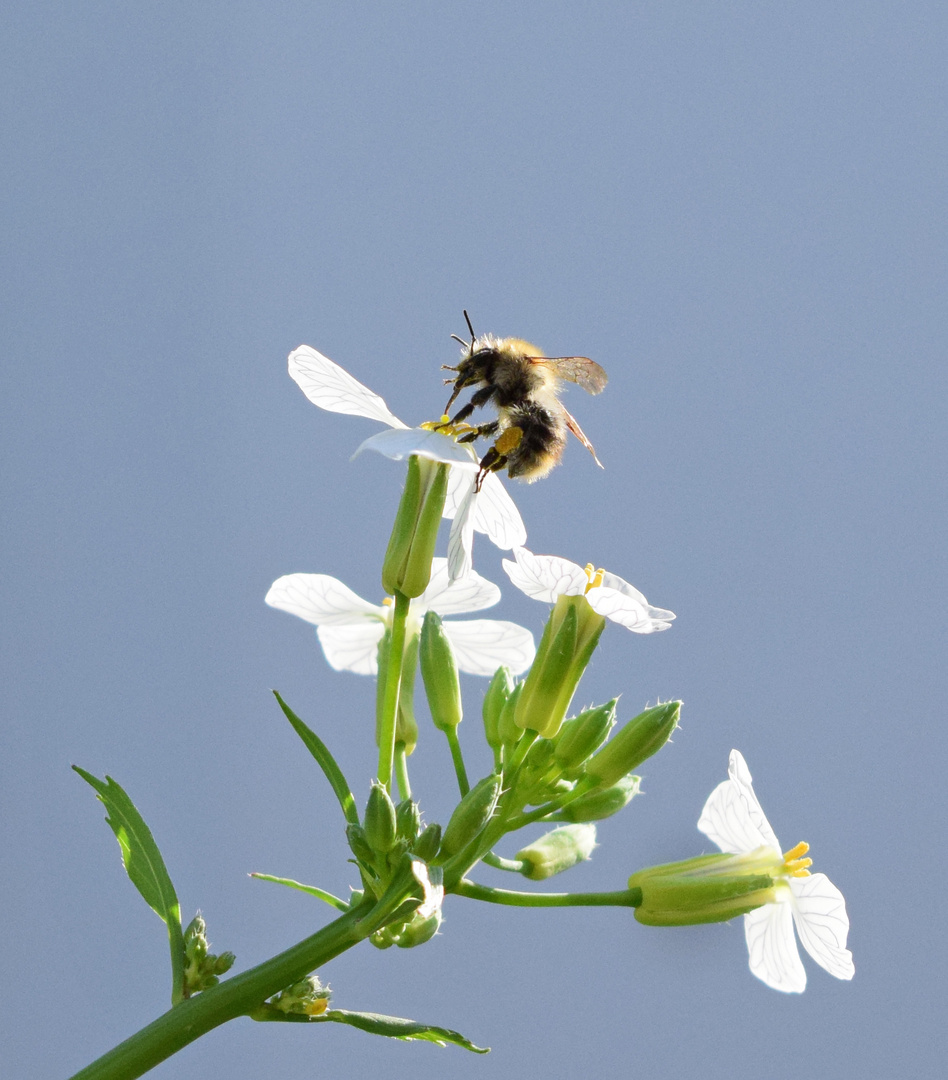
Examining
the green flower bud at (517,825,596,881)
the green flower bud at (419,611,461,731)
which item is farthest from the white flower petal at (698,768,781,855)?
the green flower bud at (419,611,461,731)

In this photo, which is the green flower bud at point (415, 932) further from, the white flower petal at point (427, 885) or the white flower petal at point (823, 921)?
the white flower petal at point (823, 921)

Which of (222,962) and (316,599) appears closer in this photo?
(222,962)

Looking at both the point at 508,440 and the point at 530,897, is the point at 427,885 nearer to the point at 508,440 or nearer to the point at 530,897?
the point at 530,897

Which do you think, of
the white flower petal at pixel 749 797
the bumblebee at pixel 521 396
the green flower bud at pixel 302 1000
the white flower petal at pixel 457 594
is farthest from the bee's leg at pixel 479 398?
the green flower bud at pixel 302 1000

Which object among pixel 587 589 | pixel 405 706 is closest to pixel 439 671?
pixel 405 706

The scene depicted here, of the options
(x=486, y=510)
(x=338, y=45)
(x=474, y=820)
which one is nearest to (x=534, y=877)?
(x=474, y=820)

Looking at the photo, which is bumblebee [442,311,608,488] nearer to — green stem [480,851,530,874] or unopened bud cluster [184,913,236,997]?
green stem [480,851,530,874]

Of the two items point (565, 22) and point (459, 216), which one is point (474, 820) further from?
point (565, 22)
